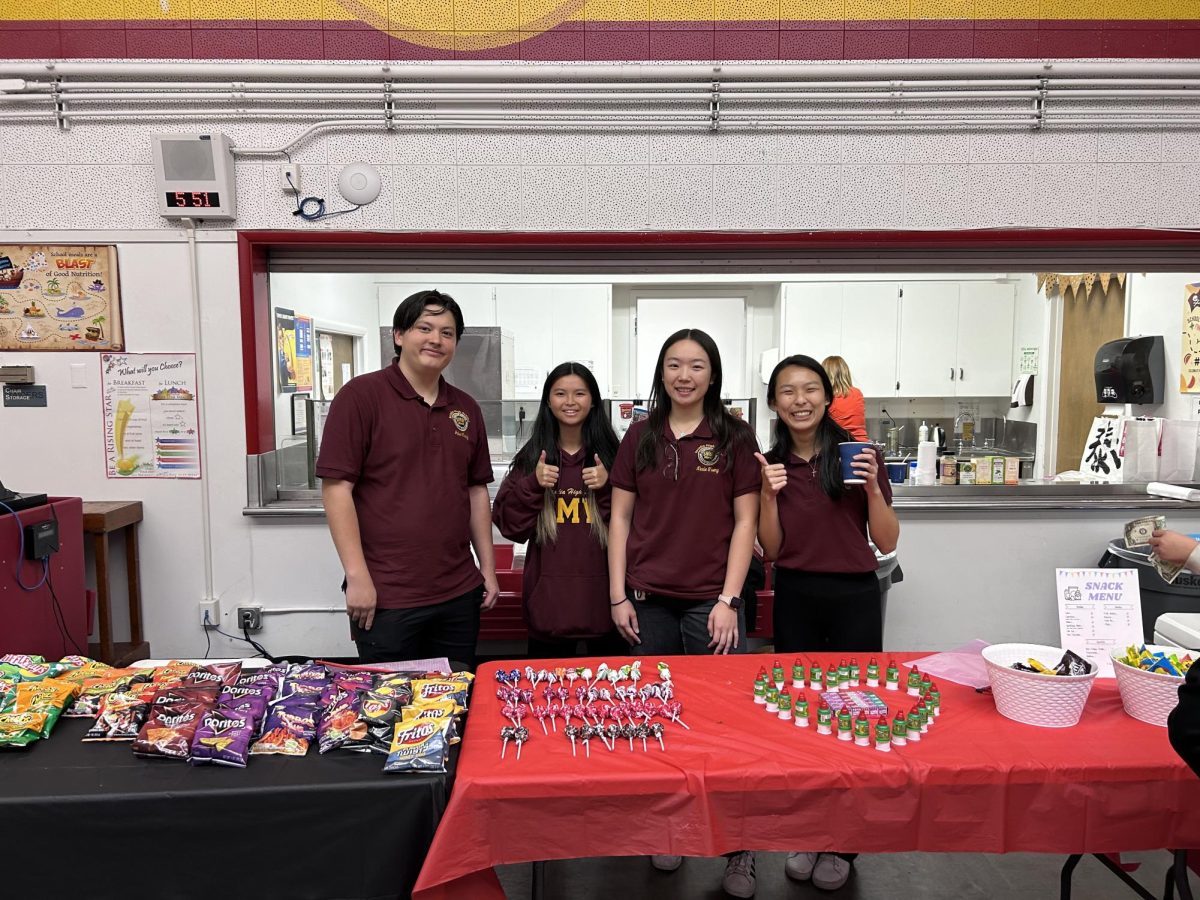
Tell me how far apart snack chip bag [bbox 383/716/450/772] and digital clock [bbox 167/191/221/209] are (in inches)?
109

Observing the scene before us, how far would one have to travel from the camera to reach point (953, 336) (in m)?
5.92

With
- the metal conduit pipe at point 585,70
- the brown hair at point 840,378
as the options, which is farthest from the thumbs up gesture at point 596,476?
the brown hair at point 840,378

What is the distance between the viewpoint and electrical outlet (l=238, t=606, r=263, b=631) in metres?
3.59

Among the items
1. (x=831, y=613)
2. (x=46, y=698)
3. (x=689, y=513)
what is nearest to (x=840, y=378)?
(x=831, y=613)

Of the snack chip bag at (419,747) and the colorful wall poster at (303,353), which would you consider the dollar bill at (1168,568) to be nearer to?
the snack chip bag at (419,747)

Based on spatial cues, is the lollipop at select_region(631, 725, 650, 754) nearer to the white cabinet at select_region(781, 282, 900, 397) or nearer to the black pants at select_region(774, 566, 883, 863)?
the black pants at select_region(774, 566, 883, 863)

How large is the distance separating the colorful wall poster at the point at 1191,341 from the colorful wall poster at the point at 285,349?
4691 millimetres

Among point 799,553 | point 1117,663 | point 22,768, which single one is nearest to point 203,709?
point 22,768

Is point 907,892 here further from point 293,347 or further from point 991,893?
point 293,347

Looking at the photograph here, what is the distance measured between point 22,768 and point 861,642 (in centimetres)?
196

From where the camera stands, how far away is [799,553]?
87.0 inches

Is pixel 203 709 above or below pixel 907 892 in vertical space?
above

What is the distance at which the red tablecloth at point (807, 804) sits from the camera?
139 centimetres

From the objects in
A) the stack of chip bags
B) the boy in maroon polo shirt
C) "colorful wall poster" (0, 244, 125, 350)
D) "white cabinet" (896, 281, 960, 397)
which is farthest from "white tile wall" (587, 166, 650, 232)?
"white cabinet" (896, 281, 960, 397)
